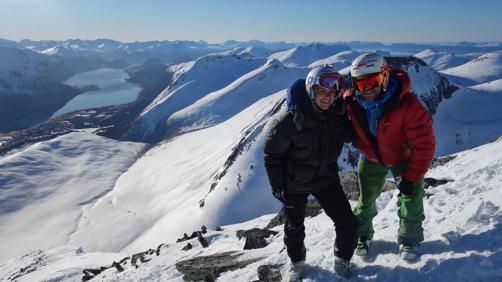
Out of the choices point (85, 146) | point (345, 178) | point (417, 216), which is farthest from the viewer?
point (85, 146)

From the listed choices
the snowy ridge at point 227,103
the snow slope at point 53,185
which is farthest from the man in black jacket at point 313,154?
the snowy ridge at point 227,103

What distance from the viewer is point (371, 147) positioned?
6789 millimetres

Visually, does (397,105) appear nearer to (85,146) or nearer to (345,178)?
(345,178)

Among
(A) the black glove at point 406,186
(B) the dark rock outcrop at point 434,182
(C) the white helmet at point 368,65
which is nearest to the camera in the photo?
(C) the white helmet at point 368,65

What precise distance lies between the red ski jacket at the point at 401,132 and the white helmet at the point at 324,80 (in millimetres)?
662

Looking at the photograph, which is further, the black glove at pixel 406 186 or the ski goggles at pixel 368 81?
the black glove at pixel 406 186

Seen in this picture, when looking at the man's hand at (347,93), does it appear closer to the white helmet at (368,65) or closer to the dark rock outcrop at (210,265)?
the white helmet at (368,65)

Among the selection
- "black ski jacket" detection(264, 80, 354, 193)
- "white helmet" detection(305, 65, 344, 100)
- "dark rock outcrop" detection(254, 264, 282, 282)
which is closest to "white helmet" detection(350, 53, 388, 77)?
"white helmet" detection(305, 65, 344, 100)

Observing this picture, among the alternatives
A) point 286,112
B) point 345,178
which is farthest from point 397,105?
point 345,178

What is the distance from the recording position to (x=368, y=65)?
625 centimetres

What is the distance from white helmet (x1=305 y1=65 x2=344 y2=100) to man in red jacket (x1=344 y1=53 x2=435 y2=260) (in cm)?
37

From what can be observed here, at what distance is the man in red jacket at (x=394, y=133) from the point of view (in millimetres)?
6285

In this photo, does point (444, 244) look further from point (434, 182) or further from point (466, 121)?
point (466, 121)

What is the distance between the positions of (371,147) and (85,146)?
526 feet
